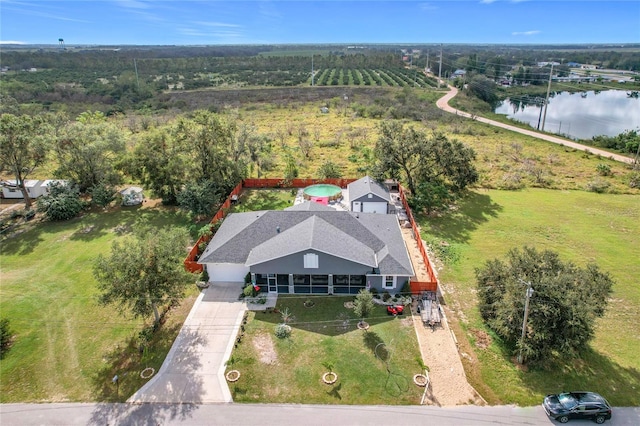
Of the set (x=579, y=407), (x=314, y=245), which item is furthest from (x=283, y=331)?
(x=579, y=407)

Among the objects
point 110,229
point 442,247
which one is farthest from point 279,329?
point 110,229

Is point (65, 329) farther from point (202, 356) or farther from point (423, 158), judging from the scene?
point (423, 158)

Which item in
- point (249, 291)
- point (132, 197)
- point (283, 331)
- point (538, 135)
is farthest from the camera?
point (538, 135)

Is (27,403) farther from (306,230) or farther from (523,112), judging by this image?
(523,112)

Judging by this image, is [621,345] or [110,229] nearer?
[621,345]

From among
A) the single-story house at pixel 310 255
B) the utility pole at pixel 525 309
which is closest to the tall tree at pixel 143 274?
the single-story house at pixel 310 255

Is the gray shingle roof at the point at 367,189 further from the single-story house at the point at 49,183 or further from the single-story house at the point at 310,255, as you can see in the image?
the single-story house at the point at 49,183
